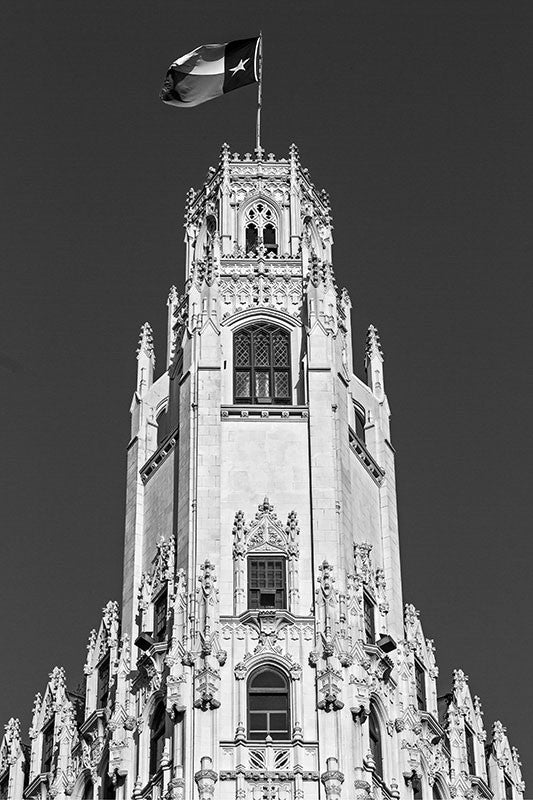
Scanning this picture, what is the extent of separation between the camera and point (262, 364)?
84.6m

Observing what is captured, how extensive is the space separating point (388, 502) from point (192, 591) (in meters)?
10.9

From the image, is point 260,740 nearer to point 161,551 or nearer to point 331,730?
point 331,730

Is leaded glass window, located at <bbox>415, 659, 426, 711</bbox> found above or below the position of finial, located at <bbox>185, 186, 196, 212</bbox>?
below

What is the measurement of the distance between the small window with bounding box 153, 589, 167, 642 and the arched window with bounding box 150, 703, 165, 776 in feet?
9.89

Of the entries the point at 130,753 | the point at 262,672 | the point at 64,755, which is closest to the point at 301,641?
the point at 262,672

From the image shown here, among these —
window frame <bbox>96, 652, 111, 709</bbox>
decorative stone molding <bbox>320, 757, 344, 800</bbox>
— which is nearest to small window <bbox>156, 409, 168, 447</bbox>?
window frame <bbox>96, 652, 111, 709</bbox>

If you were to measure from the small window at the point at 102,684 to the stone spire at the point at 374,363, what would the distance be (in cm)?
1477

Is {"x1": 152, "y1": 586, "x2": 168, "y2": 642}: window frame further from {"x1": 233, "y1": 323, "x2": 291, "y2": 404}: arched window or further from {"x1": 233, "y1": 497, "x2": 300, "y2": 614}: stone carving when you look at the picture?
{"x1": 233, "y1": 323, "x2": 291, "y2": 404}: arched window

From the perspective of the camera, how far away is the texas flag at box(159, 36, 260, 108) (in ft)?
296

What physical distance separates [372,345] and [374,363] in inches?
41.0

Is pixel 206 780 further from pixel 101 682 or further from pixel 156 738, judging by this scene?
pixel 101 682

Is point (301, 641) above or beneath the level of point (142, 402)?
beneath

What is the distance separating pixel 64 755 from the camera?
8319cm

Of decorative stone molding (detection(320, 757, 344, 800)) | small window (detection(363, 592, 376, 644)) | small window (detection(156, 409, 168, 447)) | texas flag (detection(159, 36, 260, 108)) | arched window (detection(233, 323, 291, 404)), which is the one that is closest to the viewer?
decorative stone molding (detection(320, 757, 344, 800))
